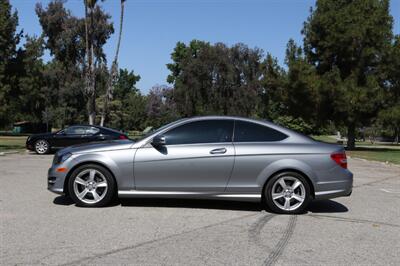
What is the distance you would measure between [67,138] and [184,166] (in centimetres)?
1374

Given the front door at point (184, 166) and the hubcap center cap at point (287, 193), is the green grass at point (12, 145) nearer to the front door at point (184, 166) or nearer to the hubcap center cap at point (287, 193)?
the front door at point (184, 166)

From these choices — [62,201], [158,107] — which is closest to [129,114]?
[158,107]

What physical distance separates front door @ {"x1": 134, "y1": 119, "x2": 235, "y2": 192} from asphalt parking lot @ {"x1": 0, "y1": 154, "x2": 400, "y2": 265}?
0.44m

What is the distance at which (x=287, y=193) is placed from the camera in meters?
7.67

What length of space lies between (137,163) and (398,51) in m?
27.4

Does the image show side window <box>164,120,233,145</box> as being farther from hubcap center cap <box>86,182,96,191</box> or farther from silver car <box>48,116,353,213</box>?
hubcap center cap <box>86,182,96,191</box>

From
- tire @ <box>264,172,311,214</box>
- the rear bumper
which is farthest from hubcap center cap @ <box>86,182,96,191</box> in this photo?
the rear bumper

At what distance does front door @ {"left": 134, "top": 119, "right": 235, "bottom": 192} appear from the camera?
761 cm

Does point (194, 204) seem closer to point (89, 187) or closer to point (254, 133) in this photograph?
point (254, 133)

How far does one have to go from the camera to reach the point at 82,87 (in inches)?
2304

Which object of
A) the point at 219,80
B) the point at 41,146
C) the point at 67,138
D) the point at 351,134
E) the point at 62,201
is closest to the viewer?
the point at 62,201

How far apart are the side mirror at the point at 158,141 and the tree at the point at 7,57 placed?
17.7 metres

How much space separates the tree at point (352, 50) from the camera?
30344 millimetres

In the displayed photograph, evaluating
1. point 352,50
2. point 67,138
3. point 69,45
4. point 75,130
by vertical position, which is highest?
point 69,45
